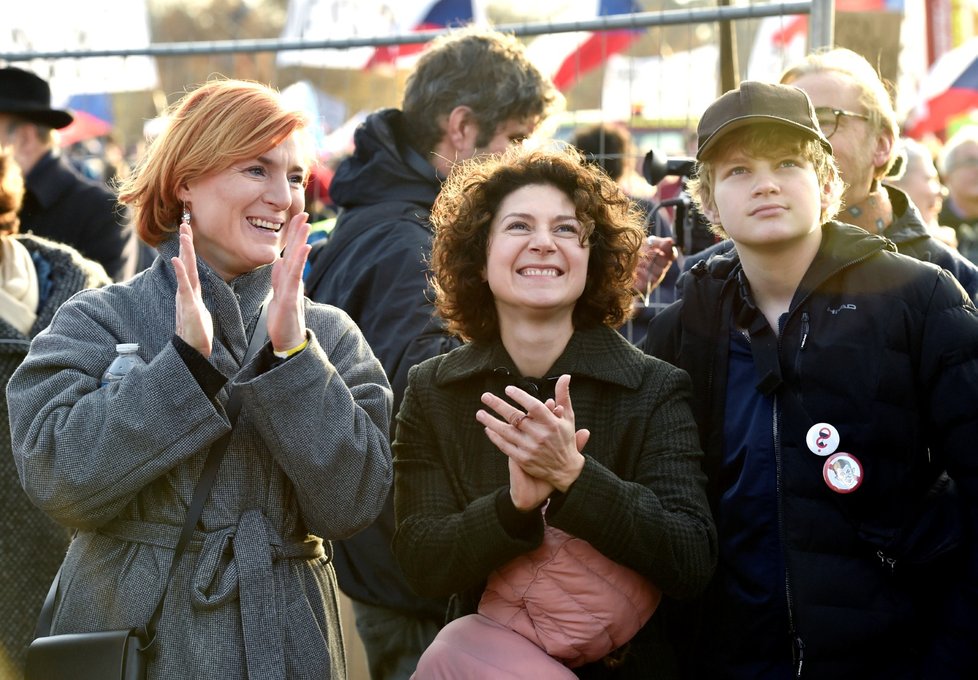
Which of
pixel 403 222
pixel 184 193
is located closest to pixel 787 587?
pixel 184 193

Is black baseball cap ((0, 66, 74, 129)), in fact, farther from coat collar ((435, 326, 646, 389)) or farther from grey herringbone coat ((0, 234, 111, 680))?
coat collar ((435, 326, 646, 389))

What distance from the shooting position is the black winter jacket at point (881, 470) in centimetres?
265

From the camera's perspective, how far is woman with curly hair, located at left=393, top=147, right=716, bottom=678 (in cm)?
256

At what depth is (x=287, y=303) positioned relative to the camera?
2.64m

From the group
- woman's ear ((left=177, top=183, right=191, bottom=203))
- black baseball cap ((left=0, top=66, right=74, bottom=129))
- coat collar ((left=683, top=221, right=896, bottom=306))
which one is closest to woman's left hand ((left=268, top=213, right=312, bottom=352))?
woman's ear ((left=177, top=183, right=191, bottom=203))

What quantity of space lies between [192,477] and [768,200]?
140 cm

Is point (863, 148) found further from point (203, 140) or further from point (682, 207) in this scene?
point (203, 140)

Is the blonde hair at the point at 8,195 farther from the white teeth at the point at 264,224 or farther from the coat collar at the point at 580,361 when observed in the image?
the coat collar at the point at 580,361

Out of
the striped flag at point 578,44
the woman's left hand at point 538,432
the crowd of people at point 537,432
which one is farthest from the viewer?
the striped flag at point 578,44

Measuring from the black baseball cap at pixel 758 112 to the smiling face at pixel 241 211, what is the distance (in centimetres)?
98

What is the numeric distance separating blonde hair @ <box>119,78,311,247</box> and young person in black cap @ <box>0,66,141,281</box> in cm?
237

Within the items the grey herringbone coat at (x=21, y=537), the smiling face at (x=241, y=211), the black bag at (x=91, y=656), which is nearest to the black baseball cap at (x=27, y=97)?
the grey herringbone coat at (x=21, y=537)

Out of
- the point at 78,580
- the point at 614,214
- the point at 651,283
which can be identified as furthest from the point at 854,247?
the point at 78,580

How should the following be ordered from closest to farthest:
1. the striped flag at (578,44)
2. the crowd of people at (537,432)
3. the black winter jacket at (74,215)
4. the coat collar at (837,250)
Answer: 1. the crowd of people at (537,432)
2. the coat collar at (837,250)
3. the striped flag at (578,44)
4. the black winter jacket at (74,215)
